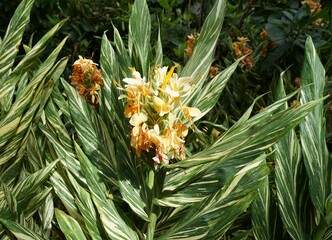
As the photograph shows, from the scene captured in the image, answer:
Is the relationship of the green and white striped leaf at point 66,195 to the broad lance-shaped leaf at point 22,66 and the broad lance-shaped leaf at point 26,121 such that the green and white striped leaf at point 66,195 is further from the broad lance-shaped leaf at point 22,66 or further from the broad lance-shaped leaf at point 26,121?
the broad lance-shaped leaf at point 22,66

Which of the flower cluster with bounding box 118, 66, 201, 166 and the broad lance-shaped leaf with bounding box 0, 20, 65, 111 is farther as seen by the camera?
the broad lance-shaped leaf with bounding box 0, 20, 65, 111

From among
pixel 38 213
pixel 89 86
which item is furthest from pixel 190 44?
pixel 38 213

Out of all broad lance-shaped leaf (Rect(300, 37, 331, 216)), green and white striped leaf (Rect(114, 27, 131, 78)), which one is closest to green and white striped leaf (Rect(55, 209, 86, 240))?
green and white striped leaf (Rect(114, 27, 131, 78))

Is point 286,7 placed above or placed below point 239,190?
below

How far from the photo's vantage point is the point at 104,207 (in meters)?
0.74

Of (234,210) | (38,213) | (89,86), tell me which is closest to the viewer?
(234,210)

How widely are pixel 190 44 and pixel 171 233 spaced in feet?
4.39

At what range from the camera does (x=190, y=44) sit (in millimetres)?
2004

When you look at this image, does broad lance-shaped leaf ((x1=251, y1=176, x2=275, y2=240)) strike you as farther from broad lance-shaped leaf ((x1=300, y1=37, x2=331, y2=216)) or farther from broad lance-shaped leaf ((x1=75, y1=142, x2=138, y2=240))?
broad lance-shaped leaf ((x1=75, y1=142, x2=138, y2=240))

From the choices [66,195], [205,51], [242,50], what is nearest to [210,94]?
[205,51]

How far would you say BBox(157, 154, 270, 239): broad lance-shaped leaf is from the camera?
0.69 meters

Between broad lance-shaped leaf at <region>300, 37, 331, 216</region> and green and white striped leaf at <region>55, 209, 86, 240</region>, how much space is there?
1.22ft

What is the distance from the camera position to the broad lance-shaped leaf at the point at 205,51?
0.88 metres

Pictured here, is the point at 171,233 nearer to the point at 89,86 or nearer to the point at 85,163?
the point at 85,163
